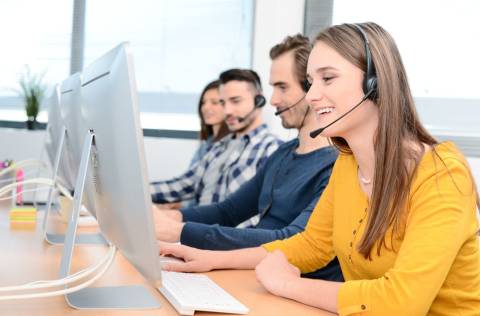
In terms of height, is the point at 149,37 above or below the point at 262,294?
above

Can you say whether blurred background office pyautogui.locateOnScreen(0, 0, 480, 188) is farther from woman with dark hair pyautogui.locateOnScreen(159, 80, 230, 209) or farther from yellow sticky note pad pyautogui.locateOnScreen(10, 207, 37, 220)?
yellow sticky note pad pyautogui.locateOnScreen(10, 207, 37, 220)

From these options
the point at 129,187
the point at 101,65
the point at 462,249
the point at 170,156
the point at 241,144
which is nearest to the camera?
the point at 129,187

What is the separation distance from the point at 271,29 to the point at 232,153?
0.89 m

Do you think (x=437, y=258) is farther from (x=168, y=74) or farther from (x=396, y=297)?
(x=168, y=74)

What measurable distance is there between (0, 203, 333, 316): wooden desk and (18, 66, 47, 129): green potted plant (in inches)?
81.0

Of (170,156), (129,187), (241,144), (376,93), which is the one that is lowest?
(170,156)

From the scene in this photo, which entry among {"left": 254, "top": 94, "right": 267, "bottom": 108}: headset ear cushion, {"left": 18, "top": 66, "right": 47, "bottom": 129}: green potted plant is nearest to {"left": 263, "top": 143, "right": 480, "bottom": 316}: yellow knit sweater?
{"left": 254, "top": 94, "right": 267, "bottom": 108}: headset ear cushion

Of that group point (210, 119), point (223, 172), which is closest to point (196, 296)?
point (223, 172)

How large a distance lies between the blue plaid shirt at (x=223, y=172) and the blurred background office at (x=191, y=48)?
298 mm

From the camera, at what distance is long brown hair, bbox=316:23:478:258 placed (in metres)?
1.14

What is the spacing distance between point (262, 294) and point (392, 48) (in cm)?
55

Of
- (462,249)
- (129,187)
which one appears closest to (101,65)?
(129,187)

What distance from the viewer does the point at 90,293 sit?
1106 millimetres

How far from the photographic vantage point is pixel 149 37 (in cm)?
367
